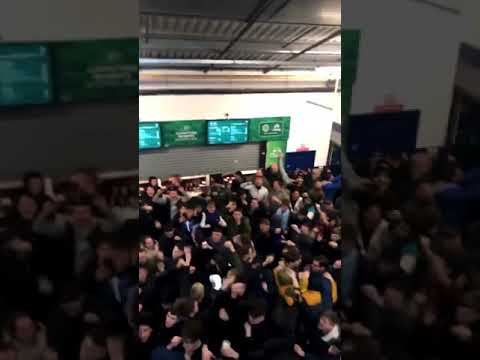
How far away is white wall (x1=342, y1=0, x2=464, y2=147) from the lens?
2.35ft

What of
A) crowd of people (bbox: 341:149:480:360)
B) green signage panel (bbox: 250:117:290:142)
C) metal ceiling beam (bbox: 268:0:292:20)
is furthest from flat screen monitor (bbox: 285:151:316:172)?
crowd of people (bbox: 341:149:480:360)

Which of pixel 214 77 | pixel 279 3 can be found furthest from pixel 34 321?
pixel 214 77

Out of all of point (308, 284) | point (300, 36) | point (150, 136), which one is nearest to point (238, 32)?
point (300, 36)

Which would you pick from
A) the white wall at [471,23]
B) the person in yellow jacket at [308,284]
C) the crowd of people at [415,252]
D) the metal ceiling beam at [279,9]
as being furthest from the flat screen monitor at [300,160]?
the white wall at [471,23]

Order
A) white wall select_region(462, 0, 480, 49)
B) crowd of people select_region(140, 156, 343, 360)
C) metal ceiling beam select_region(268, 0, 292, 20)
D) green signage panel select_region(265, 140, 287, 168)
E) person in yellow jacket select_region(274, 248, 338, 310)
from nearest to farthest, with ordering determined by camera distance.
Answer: white wall select_region(462, 0, 480, 49) < metal ceiling beam select_region(268, 0, 292, 20) < crowd of people select_region(140, 156, 343, 360) < person in yellow jacket select_region(274, 248, 338, 310) < green signage panel select_region(265, 140, 287, 168)

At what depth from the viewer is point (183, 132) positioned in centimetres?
314

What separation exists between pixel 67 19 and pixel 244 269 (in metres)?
1.34

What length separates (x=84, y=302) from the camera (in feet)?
2.24

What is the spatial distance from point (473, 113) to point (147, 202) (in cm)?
203

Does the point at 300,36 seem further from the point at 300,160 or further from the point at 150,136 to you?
the point at 150,136

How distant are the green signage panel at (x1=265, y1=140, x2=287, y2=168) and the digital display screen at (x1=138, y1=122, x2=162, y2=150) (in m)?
0.93

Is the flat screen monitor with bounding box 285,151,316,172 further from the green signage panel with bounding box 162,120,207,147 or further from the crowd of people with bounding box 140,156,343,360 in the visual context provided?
the green signage panel with bounding box 162,120,207,147

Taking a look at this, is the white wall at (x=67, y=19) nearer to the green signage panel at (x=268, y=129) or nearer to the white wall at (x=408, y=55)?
the white wall at (x=408, y=55)

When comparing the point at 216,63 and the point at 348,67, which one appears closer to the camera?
the point at 348,67
